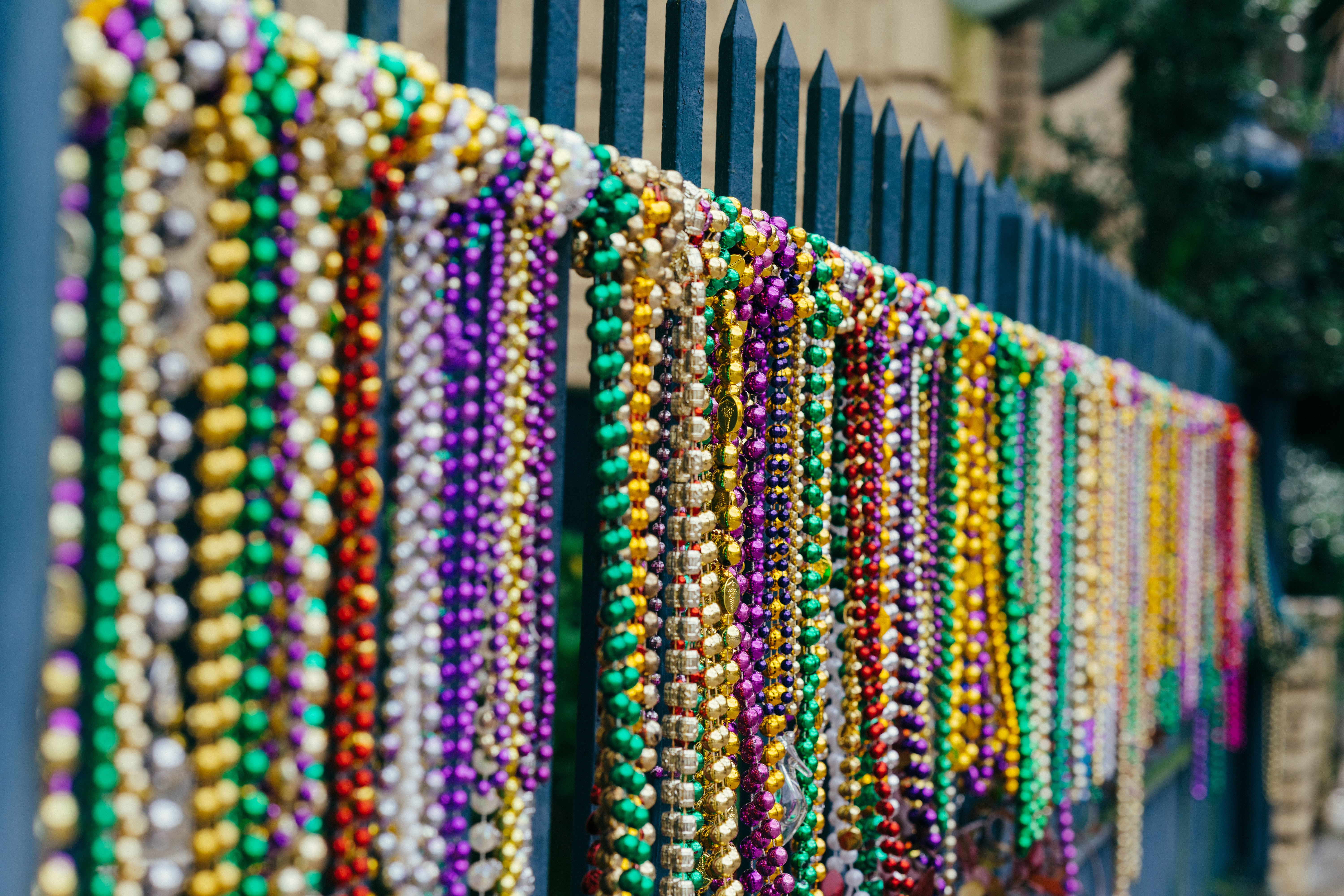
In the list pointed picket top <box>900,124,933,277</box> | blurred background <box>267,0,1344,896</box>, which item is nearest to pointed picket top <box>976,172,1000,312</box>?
pointed picket top <box>900,124,933,277</box>

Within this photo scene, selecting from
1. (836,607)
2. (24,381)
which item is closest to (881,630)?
(836,607)

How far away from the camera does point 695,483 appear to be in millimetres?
1150

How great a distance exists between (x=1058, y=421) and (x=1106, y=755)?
91cm

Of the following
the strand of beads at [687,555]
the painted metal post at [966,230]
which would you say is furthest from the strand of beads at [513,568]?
the painted metal post at [966,230]

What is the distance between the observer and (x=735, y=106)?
4.37 feet

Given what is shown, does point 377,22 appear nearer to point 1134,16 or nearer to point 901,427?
point 901,427

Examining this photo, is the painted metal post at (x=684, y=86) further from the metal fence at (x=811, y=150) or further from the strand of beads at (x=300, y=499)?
the strand of beads at (x=300, y=499)

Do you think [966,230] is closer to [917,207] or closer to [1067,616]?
[917,207]

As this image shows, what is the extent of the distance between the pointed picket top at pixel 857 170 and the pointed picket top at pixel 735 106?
345 mm

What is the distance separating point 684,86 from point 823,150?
0.39m

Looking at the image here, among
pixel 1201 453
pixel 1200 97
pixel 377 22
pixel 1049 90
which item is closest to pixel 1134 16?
pixel 1200 97

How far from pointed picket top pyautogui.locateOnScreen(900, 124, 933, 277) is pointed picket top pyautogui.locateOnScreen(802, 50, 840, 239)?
11.3 inches

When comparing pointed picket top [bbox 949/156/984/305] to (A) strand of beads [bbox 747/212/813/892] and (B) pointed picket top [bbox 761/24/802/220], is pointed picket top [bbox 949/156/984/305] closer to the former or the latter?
(B) pointed picket top [bbox 761/24/802/220]

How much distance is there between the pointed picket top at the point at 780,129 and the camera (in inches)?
56.4
